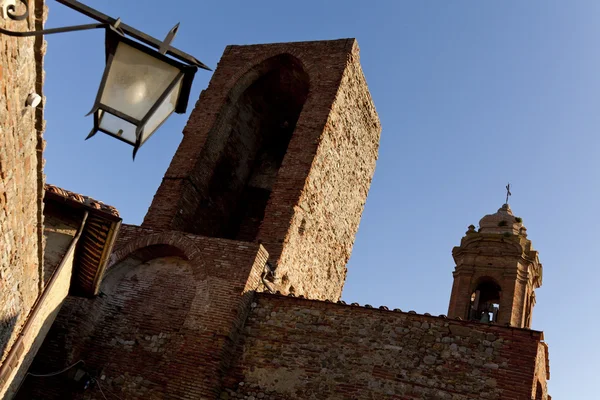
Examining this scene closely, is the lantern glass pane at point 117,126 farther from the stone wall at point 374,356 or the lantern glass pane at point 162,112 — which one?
the stone wall at point 374,356

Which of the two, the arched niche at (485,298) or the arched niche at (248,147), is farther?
the arched niche at (485,298)

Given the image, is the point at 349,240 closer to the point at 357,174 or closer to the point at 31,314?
the point at 357,174

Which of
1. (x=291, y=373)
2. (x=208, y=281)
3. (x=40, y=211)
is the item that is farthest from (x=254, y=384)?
(x=40, y=211)

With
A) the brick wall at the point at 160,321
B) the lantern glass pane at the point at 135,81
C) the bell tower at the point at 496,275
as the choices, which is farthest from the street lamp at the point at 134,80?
the bell tower at the point at 496,275

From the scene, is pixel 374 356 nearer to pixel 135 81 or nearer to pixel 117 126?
pixel 117 126

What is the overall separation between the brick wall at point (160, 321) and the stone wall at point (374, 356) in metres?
0.55

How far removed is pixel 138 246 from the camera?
11.2 meters

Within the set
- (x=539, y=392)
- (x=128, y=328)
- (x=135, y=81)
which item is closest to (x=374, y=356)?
(x=539, y=392)

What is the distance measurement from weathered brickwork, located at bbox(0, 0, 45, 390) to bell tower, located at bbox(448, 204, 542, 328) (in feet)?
47.9

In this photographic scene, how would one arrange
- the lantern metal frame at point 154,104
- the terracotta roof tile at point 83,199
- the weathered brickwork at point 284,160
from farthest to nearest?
1. the weathered brickwork at point 284,160
2. the terracotta roof tile at point 83,199
3. the lantern metal frame at point 154,104

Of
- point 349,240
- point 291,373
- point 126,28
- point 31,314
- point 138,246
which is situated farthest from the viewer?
point 349,240

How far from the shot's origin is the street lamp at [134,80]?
9.34 feet

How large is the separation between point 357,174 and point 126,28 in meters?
12.2

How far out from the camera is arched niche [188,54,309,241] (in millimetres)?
13609
